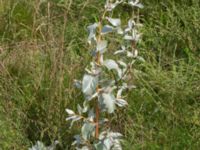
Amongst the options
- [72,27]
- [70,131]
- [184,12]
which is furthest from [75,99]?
[184,12]

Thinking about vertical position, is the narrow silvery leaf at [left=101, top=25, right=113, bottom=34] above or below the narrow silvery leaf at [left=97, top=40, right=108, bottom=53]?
above

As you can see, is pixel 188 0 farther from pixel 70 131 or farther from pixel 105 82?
pixel 105 82

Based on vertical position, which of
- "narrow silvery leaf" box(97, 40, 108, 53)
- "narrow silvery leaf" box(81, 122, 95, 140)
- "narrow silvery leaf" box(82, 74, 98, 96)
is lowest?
"narrow silvery leaf" box(81, 122, 95, 140)

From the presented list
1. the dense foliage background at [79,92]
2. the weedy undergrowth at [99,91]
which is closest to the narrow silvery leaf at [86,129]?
the weedy undergrowth at [99,91]

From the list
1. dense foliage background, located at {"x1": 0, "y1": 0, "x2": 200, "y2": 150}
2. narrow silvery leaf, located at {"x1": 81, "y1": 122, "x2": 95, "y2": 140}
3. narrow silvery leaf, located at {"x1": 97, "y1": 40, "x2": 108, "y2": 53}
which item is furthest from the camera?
dense foliage background, located at {"x1": 0, "y1": 0, "x2": 200, "y2": 150}

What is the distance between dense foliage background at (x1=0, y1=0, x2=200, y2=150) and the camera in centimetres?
259

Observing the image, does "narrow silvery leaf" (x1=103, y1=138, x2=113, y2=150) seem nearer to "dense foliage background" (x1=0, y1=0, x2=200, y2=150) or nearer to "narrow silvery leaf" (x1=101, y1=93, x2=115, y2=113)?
"narrow silvery leaf" (x1=101, y1=93, x2=115, y2=113)

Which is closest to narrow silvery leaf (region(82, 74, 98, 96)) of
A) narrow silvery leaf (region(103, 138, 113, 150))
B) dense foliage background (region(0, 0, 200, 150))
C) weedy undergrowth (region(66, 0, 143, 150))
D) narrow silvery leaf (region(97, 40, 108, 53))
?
weedy undergrowth (region(66, 0, 143, 150))

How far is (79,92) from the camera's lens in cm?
269

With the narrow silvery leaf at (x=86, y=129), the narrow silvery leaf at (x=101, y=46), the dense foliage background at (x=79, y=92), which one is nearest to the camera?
the narrow silvery leaf at (x=101, y=46)

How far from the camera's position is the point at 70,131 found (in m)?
2.58

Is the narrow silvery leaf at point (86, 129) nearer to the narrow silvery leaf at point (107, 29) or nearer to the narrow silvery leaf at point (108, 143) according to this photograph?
the narrow silvery leaf at point (108, 143)

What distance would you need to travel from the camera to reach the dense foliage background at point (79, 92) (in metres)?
2.59

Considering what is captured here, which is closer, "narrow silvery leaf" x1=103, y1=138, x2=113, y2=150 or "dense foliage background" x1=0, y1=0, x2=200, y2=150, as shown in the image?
"narrow silvery leaf" x1=103, y1=138, x2=113, y2=150
